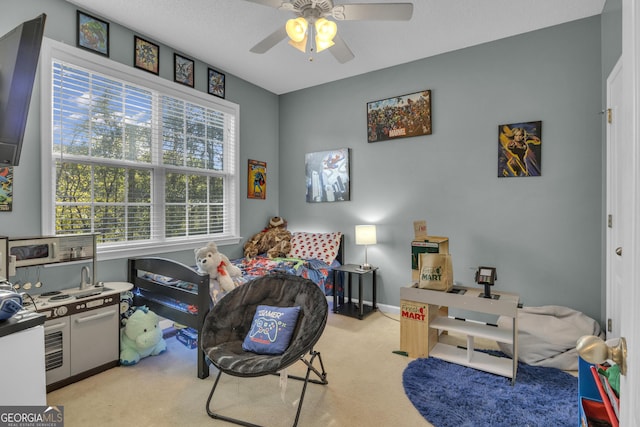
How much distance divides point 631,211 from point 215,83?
397 centimetres

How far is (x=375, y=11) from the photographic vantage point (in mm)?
1966

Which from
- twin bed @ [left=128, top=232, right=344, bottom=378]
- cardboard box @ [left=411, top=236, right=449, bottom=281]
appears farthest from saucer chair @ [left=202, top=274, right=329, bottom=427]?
cardboard box @ [left=411, top=236, right=449, bottom=281]

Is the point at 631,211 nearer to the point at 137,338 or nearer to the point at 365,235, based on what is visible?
the point at 137,338

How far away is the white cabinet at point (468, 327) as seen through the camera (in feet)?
7.36

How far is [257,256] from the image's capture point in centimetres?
406

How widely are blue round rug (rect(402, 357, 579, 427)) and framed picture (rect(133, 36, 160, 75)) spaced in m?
3.54

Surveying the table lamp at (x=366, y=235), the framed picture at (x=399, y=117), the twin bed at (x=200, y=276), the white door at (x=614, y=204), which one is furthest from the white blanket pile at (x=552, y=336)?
the framed picture at (x=399, y=117)

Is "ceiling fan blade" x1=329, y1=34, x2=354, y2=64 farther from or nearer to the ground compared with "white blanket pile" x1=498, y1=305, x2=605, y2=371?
farther from the ground

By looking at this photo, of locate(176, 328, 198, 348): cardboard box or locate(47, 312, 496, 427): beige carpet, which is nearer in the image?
locate(47, 312, 496, 427): beige carpet

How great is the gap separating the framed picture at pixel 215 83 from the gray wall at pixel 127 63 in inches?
2.6

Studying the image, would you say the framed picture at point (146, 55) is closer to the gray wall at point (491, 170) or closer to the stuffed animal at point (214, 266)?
the stuffed animal at point (214, 266)

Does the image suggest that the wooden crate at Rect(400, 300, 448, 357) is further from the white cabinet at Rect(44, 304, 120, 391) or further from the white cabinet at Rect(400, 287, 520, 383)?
the white cabinet at Rect(44, 304, 120, 391)

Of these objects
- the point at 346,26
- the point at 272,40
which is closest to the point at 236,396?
the point at 272,40

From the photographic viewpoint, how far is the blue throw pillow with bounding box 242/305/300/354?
1.96m
